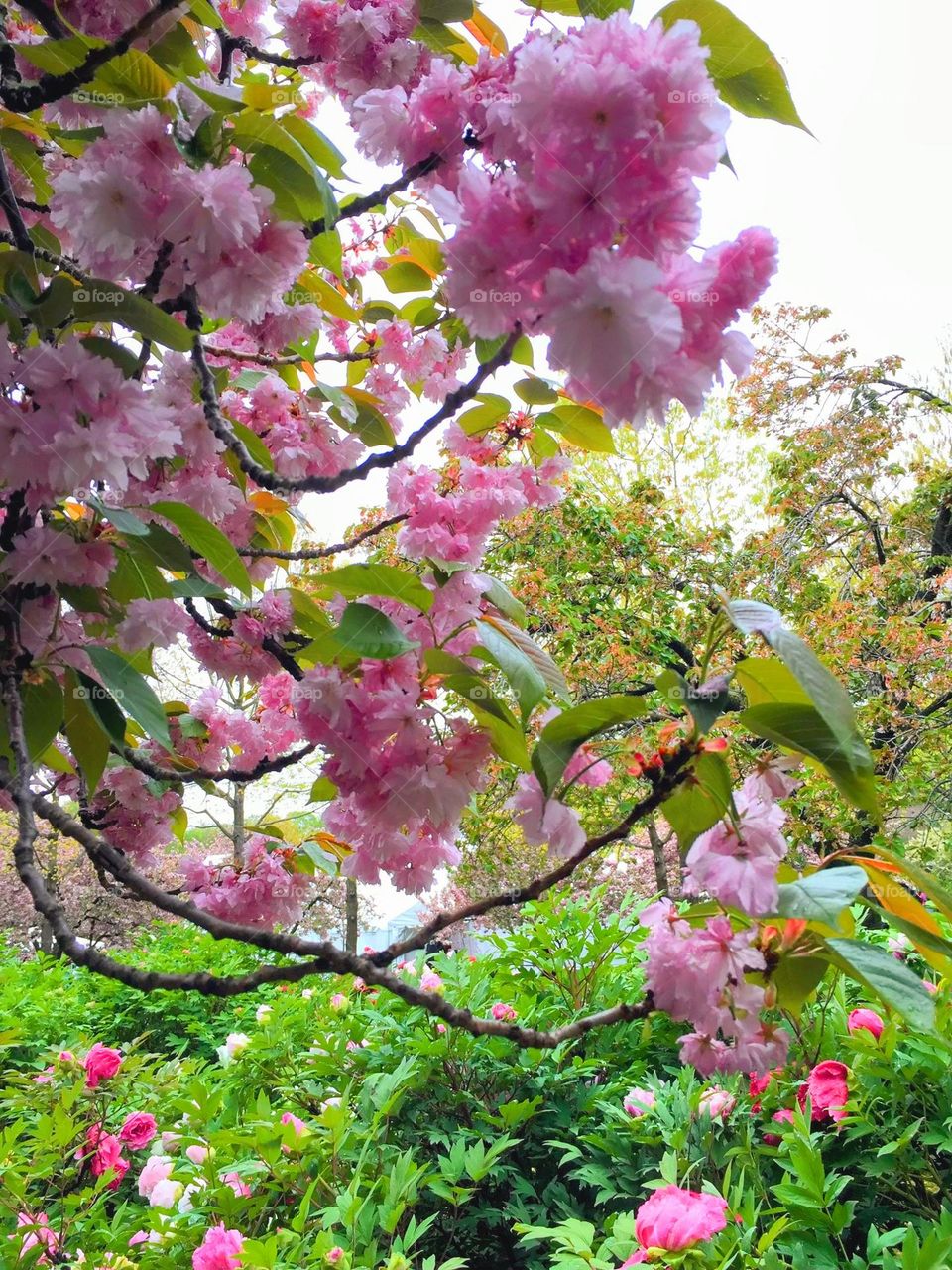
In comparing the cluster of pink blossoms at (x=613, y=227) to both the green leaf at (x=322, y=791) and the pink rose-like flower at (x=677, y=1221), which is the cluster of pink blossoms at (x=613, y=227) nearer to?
the green leaf at (x=322, y=791)

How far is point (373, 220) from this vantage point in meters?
2.08

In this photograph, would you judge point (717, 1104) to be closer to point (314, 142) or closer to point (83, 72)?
point (314, 142)

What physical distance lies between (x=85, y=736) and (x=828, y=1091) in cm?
115

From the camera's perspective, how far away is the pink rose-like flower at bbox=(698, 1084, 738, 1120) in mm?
1338

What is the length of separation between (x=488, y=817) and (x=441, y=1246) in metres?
4.83

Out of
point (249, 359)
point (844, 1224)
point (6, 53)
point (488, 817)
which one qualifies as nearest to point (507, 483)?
point (249, 359)

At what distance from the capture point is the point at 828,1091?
1234 millimetres

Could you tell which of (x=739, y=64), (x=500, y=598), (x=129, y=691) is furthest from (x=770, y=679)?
(x=129, y=691)

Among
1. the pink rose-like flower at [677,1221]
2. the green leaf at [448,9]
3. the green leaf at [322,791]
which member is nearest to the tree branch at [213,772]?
the green leaf at [322,791]

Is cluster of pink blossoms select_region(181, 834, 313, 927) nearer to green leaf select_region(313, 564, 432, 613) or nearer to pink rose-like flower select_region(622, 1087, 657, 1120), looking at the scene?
pink rose-like flower select_region(622, 1087, 657, 1120)

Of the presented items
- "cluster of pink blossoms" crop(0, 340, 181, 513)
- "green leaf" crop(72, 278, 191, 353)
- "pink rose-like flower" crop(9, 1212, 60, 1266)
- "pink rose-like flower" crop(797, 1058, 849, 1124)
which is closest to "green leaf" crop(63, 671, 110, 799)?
"cluster of pink blossoms" crop(0, 340, 181, 513)

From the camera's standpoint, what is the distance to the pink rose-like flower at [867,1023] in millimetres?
1331

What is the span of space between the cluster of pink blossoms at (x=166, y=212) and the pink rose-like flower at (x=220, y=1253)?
1230 millimetres

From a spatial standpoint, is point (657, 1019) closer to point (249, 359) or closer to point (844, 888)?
point (844, 888)
